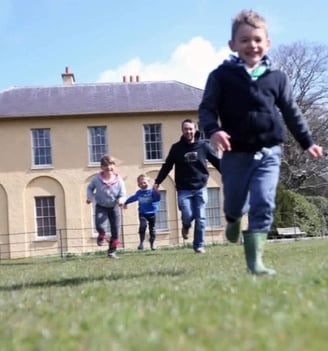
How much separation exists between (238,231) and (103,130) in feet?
93.6

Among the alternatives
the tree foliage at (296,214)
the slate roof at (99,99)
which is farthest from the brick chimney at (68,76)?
the tree foliage at (296,214)

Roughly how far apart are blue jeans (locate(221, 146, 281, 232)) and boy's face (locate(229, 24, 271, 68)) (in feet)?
2.67

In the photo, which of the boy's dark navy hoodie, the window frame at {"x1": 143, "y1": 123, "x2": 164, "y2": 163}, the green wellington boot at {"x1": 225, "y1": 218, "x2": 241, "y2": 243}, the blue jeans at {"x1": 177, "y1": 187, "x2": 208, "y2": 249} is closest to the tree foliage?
the window frame at {"x1": 143, "y1": 123, "x2": 164, "y2": 163}

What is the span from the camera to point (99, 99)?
35.1 m

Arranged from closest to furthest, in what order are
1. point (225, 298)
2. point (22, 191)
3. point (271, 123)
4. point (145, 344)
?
1. point (145, 344)
2. point (225, 298)
3. point (271, 123)
4. point (22, 191)

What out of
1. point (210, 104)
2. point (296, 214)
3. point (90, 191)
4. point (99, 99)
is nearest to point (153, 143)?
point (99, 99)

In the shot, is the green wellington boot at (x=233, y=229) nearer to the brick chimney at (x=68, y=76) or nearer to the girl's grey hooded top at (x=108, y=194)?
the girl's grey hooded top at (x=108, y=194)

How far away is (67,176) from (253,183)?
28.8 m

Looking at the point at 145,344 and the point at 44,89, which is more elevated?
the point at 44,89

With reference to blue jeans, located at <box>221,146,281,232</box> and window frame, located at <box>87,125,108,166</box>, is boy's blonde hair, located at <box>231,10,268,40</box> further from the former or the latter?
window frame, located at <box>87,125,108,166</box>

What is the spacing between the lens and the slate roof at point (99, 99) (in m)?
34.0

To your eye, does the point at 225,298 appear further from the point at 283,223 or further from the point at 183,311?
the point at 283,223

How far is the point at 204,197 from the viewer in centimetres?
1099

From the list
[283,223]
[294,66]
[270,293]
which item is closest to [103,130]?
[283,223]
